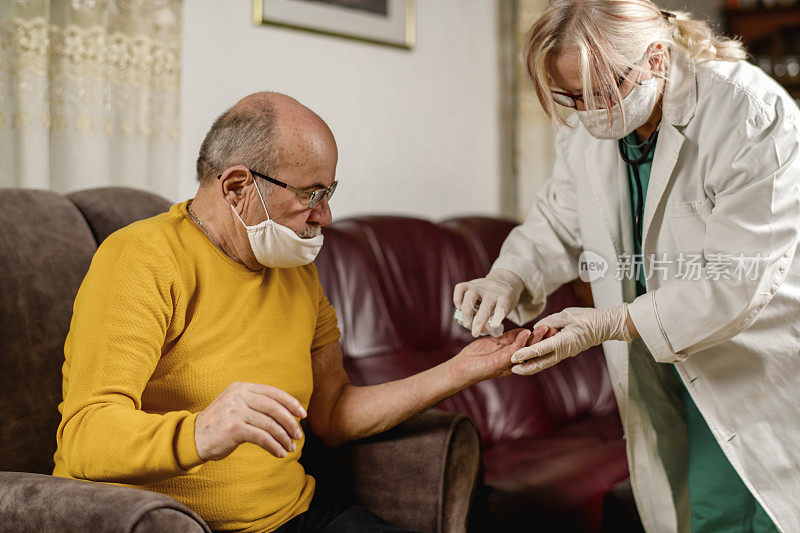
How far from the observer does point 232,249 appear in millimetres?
1271

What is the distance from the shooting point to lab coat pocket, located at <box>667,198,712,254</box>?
1370 mm

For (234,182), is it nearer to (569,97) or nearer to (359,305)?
(569,97)

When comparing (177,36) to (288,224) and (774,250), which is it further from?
(774,250)

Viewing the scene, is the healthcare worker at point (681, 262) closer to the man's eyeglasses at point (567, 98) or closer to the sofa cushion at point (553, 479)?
the man's eyeglasses at point (567, 98)

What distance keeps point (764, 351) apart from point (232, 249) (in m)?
1.03

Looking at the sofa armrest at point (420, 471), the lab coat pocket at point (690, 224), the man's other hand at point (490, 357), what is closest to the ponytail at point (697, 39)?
the lab coat pocket at point (690, 224)

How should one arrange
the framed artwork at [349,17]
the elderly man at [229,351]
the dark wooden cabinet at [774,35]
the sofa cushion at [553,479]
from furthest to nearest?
1. the dark wooden cabinet at [774,35]
2. the framed artwork at [349,17]
3. the sofa cushion at [553,479]
4. the elderly man at [229,351]

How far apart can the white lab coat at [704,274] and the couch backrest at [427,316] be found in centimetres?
36

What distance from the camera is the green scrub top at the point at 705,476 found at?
1415mm

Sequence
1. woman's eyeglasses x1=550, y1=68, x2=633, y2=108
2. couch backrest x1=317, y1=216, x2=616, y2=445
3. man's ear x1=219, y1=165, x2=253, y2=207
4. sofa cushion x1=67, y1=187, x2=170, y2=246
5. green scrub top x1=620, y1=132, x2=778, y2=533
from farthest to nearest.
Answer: couch backrest x1=317, y1=216, x2=616, y2=445 < sofa cushion x1=67, y1=187, x2=170, y2=246 < green scrub top x1=620, y1=132, x2=778, y2=533 < woman's eyeglasses x1=550, y1=68, x2=633, y2=108 < man's ear x1=219, y1=165, x2=253, y2=207

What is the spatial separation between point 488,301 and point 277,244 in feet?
1.49

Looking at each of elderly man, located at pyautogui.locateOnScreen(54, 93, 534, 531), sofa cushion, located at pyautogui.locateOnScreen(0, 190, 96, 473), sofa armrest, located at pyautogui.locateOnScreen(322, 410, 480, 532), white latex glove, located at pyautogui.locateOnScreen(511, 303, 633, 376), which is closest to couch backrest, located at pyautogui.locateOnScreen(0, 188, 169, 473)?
sofa cushion, located at pyautogui.locateOnScreen(0, 190, 96, 473)

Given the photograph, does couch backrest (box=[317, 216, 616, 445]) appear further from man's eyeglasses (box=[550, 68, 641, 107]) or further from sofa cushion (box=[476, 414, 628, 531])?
man's eyeglasses (box=[550, 68, 641, 107])

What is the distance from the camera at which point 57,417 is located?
1392mm
